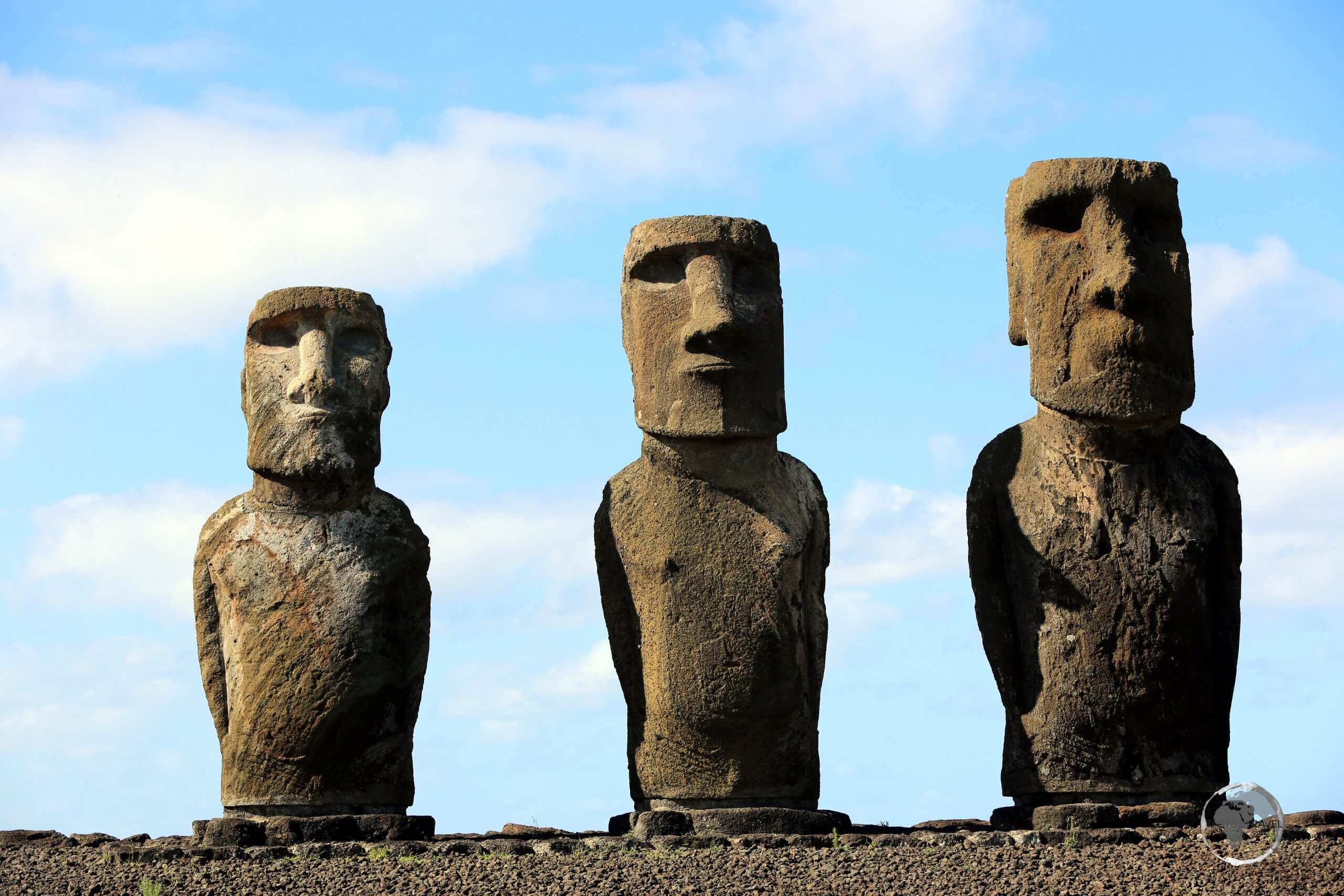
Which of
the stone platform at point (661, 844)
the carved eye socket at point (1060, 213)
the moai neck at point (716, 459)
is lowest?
the stone platform at point (661, 844)

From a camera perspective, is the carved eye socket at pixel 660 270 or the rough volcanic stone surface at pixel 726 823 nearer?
the rough volcanic stone surface at pixel 726 823

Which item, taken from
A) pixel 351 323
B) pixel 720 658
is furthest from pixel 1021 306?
pixel 351 323

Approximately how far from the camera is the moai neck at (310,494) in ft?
46.1

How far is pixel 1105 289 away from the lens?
13.9m

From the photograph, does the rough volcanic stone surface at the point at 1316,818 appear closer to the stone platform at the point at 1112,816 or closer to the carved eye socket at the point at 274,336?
the stone platform at the point at 1112,816

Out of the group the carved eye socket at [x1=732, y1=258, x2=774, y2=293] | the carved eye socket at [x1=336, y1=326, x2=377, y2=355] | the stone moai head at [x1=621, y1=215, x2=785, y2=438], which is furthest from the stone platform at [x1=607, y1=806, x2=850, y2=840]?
the carved eye socket at [x1=336, y1=326, x2=377, y2=355]

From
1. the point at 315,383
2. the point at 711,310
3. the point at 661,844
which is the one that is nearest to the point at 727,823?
the point at 661,844

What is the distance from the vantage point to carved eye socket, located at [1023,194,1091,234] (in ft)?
46.6

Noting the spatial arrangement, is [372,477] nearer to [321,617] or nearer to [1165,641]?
[321,617]

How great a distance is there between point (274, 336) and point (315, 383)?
0.52 meters

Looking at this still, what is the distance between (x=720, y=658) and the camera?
1372cm

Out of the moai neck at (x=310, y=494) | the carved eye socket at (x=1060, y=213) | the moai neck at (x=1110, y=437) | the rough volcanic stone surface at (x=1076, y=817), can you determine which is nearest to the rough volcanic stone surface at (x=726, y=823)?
the rough volcanic stone surface at (x=1076, y=817)

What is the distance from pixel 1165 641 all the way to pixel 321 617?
4753 millimetres

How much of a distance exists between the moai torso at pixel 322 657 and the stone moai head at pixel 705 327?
5.73 ft
